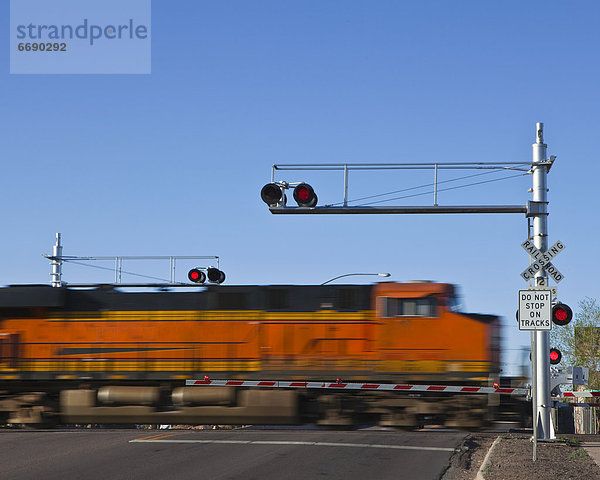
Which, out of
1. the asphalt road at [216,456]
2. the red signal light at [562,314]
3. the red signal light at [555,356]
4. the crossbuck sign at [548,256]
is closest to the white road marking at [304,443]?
the asphalt road at [216,456]

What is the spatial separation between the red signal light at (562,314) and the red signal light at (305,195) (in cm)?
661

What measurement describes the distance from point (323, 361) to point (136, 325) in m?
5.02

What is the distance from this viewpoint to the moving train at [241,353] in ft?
61.5

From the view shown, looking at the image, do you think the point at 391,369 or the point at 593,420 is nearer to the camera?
the point at 391,369

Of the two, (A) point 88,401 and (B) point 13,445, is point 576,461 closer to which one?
(A) point 88,401

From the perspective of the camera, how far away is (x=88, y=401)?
20219 millimetres

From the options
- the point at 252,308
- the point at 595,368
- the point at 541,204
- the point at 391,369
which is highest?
the point at 541,204

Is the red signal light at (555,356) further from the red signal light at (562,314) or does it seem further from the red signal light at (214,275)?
the red signal light at (214,275)

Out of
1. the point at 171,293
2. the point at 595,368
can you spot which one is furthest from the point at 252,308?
the point at 595,368

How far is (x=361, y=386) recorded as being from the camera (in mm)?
18688

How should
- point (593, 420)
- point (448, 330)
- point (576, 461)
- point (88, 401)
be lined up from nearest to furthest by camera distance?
point (576, 461) < point (448, 330) < point (88, 401) < point (593, 420)

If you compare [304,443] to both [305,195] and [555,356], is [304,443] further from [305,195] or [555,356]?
[305,195]

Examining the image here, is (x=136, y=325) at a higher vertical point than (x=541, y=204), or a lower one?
lower

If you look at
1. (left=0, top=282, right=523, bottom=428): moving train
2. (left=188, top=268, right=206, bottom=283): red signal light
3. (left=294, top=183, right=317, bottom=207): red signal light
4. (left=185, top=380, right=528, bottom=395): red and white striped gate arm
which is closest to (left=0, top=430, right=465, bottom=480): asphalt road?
(left=0, top=282, right=523, bottom=428): moving train
